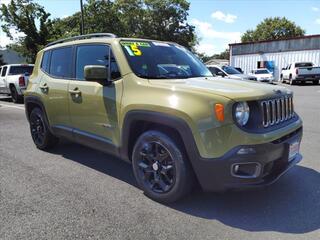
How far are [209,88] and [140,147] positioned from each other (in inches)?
41.7

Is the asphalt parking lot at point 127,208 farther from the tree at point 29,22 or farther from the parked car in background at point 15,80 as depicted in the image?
the tree at point 29,22

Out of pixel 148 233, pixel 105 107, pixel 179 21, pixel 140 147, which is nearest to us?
pixel 148 233

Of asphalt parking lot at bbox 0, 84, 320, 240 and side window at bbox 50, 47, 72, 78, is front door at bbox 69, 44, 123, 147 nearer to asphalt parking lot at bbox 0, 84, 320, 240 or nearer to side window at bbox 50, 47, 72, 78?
side window at bbox 50, 47, 72, 78

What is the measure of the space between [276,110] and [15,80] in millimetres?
13916

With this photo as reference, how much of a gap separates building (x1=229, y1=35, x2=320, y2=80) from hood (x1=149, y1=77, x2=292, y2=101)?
3484 cm

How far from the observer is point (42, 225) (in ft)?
11.8

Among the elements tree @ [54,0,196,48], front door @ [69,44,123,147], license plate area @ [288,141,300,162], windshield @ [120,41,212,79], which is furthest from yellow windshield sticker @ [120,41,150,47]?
tree @ [54,0,196,48]

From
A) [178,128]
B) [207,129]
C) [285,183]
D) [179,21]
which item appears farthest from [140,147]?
[179,21]

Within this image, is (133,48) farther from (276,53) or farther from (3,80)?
(276,53)

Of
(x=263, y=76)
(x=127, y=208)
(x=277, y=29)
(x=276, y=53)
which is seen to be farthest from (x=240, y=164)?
(x=277, y=29)

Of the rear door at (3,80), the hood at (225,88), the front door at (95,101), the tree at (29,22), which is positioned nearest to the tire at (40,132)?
the front door at (95,101)

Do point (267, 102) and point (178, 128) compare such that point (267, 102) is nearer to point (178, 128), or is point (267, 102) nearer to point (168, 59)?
point (178, 128)

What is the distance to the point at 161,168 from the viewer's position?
4086 millimetres

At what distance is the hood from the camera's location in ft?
12.0
